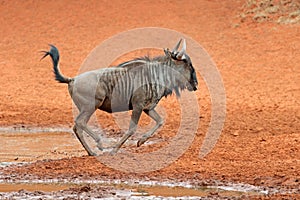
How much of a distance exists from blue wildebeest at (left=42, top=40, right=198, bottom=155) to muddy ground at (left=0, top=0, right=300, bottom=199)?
2.23 ft

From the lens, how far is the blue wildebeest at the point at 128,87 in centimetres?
1113

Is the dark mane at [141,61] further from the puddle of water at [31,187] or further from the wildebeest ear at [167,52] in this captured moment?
the puddle of water at [31,187]

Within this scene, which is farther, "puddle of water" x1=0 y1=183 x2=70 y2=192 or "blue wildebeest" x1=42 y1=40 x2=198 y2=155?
"blue wildebeest" x1=42 y1=40 x2=198 y2=155

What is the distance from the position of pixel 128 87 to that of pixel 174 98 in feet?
23.2

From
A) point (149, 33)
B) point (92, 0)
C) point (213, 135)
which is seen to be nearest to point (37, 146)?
point (213, 135)

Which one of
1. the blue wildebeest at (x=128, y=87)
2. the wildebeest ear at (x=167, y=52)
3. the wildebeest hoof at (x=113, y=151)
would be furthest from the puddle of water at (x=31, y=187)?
the wildebeest ear at (x=167, y=52)

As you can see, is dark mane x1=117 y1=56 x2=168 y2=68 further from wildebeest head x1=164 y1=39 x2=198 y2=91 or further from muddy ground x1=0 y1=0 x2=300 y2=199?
muddy ground x1=0 y1=0 x2=300 y2=199

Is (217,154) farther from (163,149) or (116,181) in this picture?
(116,181)

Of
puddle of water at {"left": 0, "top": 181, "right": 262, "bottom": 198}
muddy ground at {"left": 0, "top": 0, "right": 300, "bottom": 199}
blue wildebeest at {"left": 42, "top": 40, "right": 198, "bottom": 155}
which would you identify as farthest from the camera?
blue wildebeest at {"left": 42, "top": 40, "right": 198, "bottom": 155}

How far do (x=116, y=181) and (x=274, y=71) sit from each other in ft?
38.1

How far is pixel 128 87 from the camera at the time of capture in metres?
11.3

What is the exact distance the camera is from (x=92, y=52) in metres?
25.0

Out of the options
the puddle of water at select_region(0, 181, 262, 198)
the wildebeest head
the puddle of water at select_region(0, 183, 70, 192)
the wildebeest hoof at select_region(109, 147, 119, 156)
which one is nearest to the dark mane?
the wildebeest head

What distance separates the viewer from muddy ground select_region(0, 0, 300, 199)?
33.9 feet
